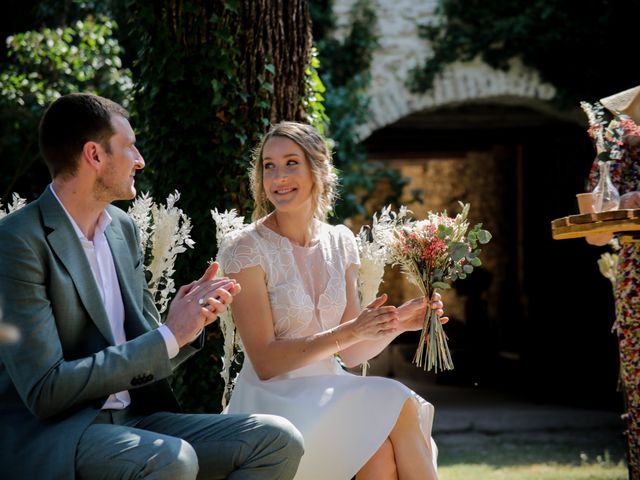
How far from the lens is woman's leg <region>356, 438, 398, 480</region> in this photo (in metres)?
2.84

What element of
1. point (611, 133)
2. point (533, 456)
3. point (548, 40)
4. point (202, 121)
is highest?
point (548, 40)

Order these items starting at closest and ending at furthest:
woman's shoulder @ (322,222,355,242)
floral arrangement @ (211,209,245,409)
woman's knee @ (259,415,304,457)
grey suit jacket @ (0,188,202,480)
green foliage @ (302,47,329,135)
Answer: grey suit jacket @ (0,188,202,480), woman's knee @ (259,415,304,457), floral arrangement @ (211,209,245,409), woman's shoulder @ (322,222,355,242), green foliage @ (302,47,329,135)

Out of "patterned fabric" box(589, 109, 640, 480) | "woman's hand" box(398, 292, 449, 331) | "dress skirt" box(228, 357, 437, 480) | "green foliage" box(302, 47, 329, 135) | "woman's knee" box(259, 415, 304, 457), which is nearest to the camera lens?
"woman's knee" box(259, 415, 304, 457)

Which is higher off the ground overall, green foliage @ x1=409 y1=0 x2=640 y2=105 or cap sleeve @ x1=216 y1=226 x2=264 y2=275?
green foliage @ x1=409 y1=0 x2=640 y2=105

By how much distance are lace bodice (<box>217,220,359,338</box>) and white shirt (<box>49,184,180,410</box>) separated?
62cm

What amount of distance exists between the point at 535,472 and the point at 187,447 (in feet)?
13.7

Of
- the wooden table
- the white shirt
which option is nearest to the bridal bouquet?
the wooden table

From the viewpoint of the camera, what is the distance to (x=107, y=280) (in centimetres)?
255

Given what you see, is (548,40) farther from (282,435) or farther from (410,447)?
(282,435)

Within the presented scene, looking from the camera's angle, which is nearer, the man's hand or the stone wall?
the man's hand

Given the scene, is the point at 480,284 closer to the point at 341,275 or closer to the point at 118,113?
the point at 341,275

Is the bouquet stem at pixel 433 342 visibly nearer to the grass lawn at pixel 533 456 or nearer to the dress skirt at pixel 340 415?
the dress skirt at pixel 340 415

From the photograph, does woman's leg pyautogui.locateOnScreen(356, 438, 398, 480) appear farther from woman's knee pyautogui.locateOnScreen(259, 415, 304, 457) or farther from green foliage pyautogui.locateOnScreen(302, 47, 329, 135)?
green foliage pyautogui.locateOnScreen(302, 47, 329, 135)

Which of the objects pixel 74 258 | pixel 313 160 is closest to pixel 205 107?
pixel 313 160
